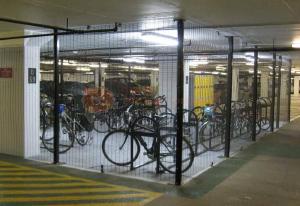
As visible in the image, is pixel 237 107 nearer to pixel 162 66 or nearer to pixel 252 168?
pixel 162 66

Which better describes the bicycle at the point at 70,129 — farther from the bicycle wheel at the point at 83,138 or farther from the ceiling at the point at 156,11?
the ceiling at the point at 156,11

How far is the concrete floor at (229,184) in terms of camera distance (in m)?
5.00

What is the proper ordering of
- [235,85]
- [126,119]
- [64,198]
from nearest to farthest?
[64,198] → [126,119] → [235,85]

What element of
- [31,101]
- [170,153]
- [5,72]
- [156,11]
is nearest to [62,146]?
[31,101]

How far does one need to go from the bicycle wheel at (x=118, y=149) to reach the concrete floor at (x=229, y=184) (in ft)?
2.57

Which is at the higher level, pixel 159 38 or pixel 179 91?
pixel 159 38

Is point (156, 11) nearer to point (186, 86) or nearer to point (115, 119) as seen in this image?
point (115, 119)

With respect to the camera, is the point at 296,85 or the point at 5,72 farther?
the point at 296,85

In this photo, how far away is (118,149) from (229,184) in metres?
2.93

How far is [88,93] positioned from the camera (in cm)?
1247

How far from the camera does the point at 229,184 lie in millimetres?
5766

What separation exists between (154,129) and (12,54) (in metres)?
3.09

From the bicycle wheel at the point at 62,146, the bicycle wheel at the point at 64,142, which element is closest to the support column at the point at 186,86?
the bicycle wheel at the point at 64,142

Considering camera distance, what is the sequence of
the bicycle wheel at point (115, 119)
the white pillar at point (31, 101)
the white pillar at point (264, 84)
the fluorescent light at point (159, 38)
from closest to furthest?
the white pillar at point (31, 101) < the fluorescent light at point (159, 38) < the bicycle wheel at point (115, 119) < the white pillar at point (264, 84)
